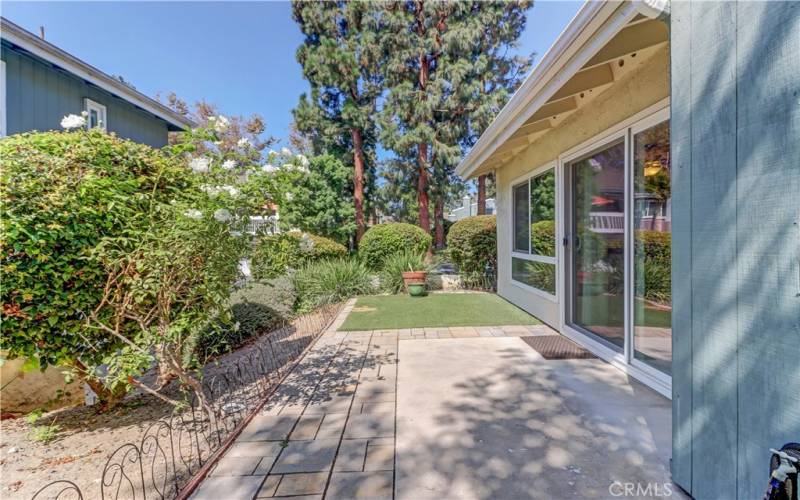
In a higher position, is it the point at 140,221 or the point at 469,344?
the point at 140,221

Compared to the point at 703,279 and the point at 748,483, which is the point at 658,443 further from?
the point at 703,279

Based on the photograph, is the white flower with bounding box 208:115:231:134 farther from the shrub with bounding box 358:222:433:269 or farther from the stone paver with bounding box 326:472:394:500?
the shrub with bounding box 358:222:433:269

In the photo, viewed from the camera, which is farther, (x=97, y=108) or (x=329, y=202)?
(x=329, y=202)

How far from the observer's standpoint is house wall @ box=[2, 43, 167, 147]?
580 cm

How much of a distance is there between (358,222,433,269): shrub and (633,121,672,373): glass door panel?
7232 mm

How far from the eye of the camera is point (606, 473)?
199cm

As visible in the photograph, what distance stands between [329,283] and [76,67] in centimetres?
615

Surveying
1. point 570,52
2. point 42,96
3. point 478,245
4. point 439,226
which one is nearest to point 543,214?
point 570,52

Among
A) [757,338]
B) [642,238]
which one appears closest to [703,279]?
[757,338]

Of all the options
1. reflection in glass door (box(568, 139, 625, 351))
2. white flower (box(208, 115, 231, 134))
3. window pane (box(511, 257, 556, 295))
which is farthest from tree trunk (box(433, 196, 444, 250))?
white flower (box(208, 115, 231, 134))

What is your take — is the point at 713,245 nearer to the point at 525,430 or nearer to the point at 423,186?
the point at 525,430

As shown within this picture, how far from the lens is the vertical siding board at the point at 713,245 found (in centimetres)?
155

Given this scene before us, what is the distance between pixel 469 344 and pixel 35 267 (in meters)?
3.99

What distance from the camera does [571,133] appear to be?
4375 mm
